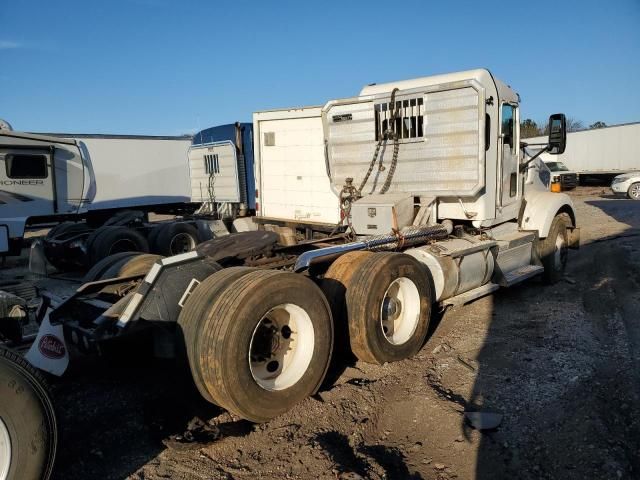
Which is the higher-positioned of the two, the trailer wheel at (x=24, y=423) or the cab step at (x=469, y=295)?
the trailer wheel at (x=24, y=423)

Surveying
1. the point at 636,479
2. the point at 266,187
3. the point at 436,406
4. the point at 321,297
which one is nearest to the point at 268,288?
the point at 321,297

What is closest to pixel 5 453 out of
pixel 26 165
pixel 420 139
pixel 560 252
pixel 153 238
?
pixel 420 139

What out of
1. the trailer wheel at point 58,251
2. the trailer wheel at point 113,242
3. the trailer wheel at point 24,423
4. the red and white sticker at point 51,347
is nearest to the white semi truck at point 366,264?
the red and white sticker at point 51,347

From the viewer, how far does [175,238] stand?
37.0 feet

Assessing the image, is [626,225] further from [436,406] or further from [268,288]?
[268,288]

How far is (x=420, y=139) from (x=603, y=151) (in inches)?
1161

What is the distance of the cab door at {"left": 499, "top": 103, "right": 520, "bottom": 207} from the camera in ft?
22.8

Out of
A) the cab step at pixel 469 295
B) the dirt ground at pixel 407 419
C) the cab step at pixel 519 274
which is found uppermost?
the cab step at pixel 519 274

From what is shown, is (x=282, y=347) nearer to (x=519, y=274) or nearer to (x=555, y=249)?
(x=519, y=274)

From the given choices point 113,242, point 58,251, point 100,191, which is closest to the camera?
point 113,242

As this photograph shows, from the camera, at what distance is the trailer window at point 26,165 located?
1220cm

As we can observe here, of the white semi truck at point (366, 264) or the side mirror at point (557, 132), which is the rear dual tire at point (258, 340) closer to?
the white semi truck at point (366, 264)

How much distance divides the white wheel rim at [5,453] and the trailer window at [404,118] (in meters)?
5.47

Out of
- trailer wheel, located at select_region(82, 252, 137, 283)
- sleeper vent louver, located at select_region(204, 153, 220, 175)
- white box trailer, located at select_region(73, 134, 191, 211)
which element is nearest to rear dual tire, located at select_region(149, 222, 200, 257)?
sleeper vent louver, located at select_region(204, 153, 220, 175)
